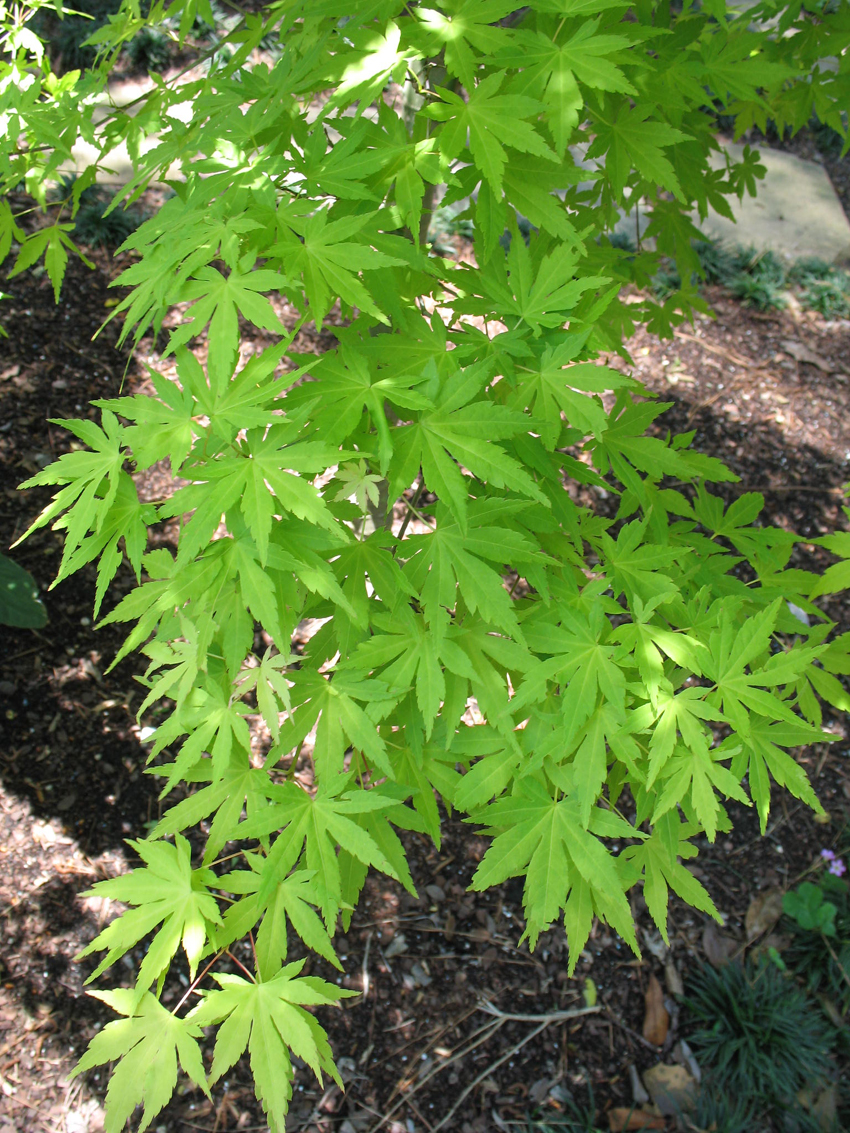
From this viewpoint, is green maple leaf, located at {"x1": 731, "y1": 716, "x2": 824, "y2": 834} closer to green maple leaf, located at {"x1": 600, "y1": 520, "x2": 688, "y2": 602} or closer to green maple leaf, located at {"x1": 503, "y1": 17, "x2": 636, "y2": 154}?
green maple leaf, located at {"x1": 600, "y1": 520, "x2": 688, "y2": 602}

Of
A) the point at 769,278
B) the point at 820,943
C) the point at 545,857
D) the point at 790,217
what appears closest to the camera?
the point at 545,857

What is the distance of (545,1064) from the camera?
8.38ft

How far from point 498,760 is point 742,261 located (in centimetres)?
465

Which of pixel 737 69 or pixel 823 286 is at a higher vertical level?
pixel 737 69

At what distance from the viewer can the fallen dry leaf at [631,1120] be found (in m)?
2.48

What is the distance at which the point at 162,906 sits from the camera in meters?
1.32

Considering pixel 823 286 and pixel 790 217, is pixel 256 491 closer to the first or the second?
pixel 823 286

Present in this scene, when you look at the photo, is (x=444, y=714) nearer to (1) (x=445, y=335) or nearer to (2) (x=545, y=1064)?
(1) (x=445, y=335)

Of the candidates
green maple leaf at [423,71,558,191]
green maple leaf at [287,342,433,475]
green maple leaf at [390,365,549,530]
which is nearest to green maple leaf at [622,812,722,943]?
green maple leaf at [390,365,549,530]

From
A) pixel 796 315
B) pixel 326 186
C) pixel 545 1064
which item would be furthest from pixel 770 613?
pixel 796 315

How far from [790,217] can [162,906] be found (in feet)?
19.5

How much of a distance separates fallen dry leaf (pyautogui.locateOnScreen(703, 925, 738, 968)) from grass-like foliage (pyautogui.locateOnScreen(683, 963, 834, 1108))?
8cm

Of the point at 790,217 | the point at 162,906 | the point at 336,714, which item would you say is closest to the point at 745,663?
the point at 336,714

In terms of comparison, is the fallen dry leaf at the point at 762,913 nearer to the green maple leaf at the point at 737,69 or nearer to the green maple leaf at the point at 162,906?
the green maple leaf at the point at 162,906
